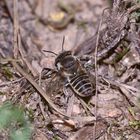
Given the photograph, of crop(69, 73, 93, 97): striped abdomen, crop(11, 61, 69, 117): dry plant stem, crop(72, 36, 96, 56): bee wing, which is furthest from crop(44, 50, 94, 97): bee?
crop(72, 36, 96, 56): bee wing

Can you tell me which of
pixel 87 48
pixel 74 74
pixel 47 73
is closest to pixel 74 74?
pixel 74 74

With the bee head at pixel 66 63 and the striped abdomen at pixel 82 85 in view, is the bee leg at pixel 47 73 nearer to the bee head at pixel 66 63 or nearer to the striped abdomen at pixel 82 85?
the bee head at pixel 66 63

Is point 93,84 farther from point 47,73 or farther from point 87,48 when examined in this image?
point 87,48

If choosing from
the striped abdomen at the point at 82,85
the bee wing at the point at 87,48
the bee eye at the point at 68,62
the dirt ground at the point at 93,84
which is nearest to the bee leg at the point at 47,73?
the dirt ground at the point at 93,84

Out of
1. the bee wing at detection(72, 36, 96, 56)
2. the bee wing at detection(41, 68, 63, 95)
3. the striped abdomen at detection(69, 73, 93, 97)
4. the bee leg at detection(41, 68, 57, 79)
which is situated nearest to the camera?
the striped abdomen at detection(69, 73, 93, 97)

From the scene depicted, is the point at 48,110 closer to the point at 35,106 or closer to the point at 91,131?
the point at 35,106

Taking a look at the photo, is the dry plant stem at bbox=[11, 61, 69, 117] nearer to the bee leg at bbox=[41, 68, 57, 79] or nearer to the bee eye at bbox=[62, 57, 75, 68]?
the bee leg at bbox=[41, 68, 57, 79]

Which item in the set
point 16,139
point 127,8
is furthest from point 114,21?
point 16,139
